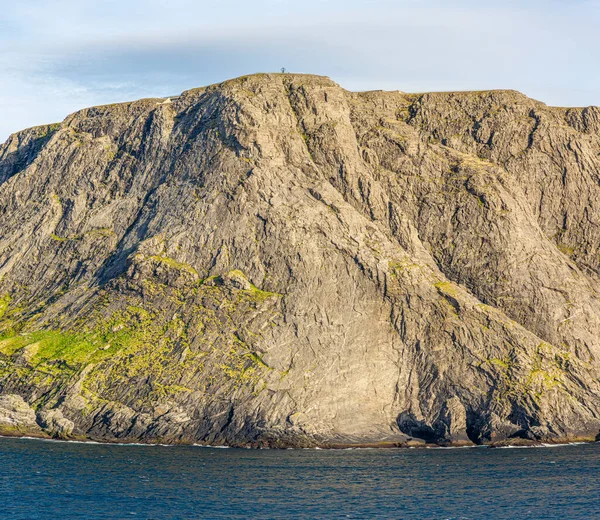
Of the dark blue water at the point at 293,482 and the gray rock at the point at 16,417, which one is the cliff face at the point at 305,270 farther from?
the dark blue water at the point at 293,482

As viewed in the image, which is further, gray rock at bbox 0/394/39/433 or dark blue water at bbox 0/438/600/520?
gray rock at bbox 0/394/39/433

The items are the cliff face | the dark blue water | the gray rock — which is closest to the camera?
the dark blue water

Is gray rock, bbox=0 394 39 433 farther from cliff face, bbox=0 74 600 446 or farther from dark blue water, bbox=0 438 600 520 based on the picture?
dark blue water, bbox=0 438 600 520

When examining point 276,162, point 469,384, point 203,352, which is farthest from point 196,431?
point 276,162

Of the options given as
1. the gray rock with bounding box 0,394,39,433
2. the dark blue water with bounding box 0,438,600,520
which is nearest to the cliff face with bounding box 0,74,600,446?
the gray rock with bounding box 0,394,39,433

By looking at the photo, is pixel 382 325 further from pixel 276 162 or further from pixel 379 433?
pixel 276 162

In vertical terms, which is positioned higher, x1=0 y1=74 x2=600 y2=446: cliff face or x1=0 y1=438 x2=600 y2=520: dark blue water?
x1=0 y1=74 x2=600 y2=446: cliff face

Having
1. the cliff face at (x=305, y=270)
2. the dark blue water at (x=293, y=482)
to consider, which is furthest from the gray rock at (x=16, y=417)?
the dark blue water at (x=293, y=482)
